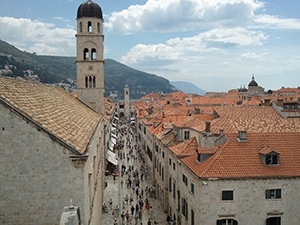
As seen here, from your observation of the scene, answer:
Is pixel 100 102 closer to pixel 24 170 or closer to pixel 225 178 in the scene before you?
pixel 225 178

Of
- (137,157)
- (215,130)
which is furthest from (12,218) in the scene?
(137,157)

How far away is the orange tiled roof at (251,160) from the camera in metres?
23.3

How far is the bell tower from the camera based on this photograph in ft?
135

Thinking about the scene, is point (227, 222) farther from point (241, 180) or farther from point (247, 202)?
point (241, 180)

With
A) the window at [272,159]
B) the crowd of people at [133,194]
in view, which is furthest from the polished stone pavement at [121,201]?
the window at [272,159]

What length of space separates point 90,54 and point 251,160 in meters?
25.1

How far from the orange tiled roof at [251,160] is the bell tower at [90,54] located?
19.8m

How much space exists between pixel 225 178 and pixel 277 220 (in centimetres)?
488

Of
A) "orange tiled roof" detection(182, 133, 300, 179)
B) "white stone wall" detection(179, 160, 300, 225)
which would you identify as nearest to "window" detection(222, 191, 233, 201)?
"white stone wall" detection(179, 160, 300, 225)

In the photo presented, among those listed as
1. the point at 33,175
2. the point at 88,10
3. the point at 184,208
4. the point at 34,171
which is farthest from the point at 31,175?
the point at 88,10

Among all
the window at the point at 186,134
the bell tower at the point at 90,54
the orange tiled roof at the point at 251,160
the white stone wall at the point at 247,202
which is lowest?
the white stone wall at the point at 247,202

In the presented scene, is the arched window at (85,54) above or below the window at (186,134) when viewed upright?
above

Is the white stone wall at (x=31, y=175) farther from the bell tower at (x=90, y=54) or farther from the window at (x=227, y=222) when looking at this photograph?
the bell tower at (x=90, y=54)

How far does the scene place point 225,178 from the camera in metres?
22.9
